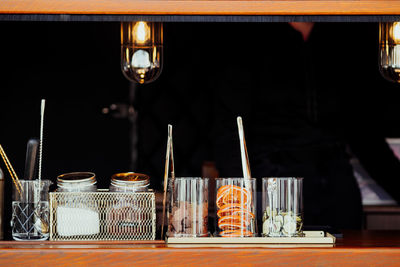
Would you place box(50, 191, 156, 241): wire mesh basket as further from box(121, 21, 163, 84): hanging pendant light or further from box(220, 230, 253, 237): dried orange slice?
box(121, 21, 163, 84): hanging pendant light

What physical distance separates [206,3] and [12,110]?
3630 millimetres

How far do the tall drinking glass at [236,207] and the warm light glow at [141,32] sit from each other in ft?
1.49

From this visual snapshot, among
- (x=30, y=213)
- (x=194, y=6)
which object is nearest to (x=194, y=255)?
(x=30, y=213)

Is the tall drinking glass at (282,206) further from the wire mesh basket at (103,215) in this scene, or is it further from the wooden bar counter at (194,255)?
the wire mesh basket at (103,215)

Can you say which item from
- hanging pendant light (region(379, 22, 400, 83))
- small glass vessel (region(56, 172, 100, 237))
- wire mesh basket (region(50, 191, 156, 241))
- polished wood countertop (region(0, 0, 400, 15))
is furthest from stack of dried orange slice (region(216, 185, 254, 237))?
hanging pendant light (region(379, 22, 400, 83))

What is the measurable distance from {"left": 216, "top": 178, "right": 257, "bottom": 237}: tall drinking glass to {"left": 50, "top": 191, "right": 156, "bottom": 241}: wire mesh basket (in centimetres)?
14

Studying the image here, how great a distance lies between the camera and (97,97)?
4.60 meters

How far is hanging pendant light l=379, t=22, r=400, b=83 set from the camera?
4.50 ft

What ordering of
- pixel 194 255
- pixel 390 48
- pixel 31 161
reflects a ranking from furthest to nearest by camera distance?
1. pixel 390 48
2. pixel 31 161
3. pixel 194 255

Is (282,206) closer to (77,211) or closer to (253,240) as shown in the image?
(253,240)

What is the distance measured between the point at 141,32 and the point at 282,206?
0.57 m

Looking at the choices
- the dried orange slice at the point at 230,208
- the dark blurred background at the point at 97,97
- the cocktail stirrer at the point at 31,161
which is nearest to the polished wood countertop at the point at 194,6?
the cocktail stirrer at the point at 31,161

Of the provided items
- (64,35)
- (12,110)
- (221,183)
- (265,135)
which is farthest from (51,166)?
(221,183)

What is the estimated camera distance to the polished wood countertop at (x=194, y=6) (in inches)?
46.8
